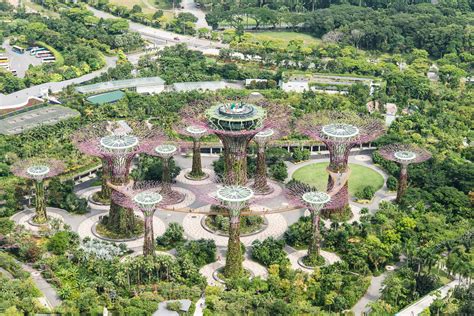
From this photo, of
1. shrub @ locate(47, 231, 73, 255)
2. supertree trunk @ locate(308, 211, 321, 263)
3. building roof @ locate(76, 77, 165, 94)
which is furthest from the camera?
building roof @ locate(76, 77, 165, 94)

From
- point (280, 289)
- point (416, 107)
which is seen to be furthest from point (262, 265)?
point (416, 107)

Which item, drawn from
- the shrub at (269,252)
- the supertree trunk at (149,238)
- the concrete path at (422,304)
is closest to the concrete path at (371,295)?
the concrete path at (422,304)

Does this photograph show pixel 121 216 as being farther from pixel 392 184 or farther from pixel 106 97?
pixel 106 97

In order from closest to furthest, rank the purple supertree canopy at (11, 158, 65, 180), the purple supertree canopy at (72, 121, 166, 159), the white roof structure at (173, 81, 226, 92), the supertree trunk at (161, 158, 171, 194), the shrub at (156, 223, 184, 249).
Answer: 1. the purple supertree canopy at (72, 121, 166, 159)
2. the shrub at (156, 223, 184, 249)
3. the purple supertree canopy at (11, 158, 65, 180)
4. the supertree trunk at (161, 158, 171, 194)
5. the white roof structure at (173, 81, 226, 92)

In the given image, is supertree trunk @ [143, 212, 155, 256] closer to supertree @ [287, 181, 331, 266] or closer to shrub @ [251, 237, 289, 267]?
shrub @ [251, 237, 289, 267]

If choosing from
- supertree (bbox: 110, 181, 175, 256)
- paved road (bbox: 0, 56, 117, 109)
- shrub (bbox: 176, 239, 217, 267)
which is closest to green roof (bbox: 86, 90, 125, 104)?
paved road (bbox: 0, 56, 117, 109)

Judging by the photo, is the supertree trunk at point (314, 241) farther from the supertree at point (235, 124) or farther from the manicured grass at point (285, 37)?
the manicured grass at point (285, 37)

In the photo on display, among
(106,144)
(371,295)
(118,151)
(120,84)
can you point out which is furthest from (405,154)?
(120,84)
